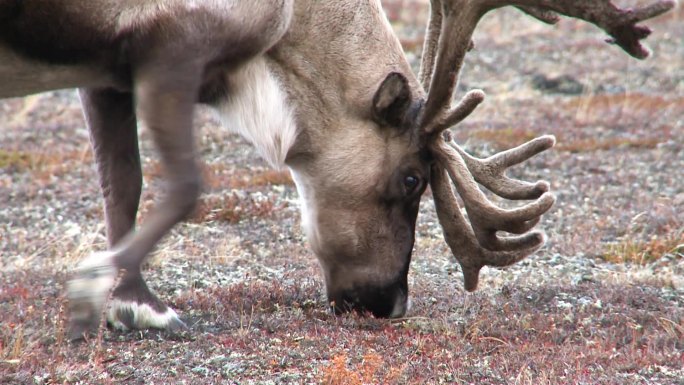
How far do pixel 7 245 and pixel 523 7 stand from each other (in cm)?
438

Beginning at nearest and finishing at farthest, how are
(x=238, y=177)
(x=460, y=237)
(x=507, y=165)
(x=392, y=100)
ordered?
(x=392, y=100) → (x=460, y=237) → (x=507, y=165) → (x=238, y=177)

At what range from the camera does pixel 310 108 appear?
5137 millimetres

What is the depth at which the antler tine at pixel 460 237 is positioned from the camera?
5.43 metres

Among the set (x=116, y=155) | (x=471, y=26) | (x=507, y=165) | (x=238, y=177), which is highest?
(x=471, y=26)

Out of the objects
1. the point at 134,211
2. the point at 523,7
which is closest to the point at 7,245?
the point at 134,211

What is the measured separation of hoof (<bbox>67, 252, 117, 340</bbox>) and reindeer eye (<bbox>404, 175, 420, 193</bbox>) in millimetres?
1740

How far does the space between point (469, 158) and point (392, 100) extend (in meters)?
0.66

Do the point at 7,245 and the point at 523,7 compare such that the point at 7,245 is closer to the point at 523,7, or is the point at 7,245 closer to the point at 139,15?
the point at 139,15

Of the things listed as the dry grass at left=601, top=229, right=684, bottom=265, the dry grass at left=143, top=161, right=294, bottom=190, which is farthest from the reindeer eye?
the dry grass at left=143, top=161, right=294, bottom=190

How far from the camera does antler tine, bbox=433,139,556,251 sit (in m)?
5.28

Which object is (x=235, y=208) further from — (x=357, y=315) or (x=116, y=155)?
(x=357, y=315)

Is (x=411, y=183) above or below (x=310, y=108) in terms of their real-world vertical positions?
below

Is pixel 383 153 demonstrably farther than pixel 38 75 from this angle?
Yes

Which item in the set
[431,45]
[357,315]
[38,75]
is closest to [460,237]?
[357,315]
